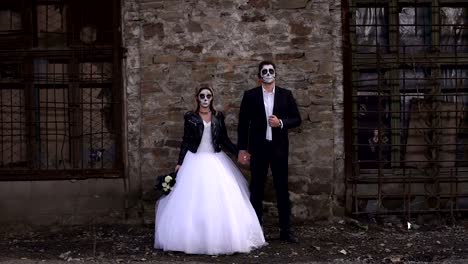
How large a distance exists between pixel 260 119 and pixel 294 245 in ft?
4.41

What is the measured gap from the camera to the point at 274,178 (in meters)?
6.44

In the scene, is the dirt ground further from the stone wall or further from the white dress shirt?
the white dress shirt

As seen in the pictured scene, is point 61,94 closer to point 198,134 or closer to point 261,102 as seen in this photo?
point 198,134

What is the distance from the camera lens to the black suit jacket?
6.37 m

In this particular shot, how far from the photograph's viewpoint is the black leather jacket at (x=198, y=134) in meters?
6.36

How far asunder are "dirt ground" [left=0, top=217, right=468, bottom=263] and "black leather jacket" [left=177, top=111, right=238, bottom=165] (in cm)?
107

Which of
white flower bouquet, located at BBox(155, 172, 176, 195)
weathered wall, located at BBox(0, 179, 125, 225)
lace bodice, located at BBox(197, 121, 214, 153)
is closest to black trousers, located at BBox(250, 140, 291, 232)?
lace bodice, located at BBox(197, 121, 214, 153)

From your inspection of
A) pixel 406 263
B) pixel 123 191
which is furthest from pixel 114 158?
pixel 406 263

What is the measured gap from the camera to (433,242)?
6.51 m

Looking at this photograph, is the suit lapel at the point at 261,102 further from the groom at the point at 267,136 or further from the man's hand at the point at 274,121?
the man's hand at the point at 274,121

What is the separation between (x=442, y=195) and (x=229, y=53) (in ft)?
9.73

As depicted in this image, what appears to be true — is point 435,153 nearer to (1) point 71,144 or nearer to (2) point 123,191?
(2) point 123,191

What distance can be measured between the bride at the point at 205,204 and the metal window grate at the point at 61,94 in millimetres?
1278

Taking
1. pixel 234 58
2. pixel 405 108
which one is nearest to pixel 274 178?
pixel 234 58
